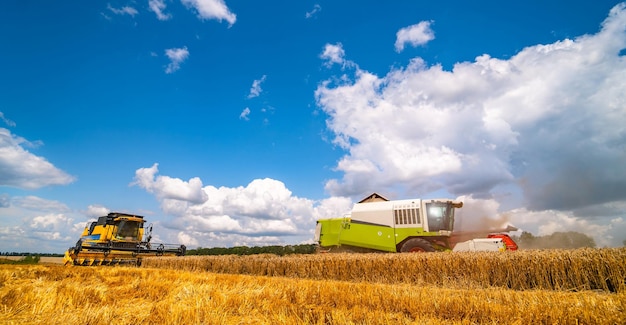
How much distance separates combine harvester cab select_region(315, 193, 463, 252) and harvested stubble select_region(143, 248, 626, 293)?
4.99m

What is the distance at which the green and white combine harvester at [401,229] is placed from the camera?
48.6 feet

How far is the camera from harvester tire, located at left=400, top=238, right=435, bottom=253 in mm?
14564

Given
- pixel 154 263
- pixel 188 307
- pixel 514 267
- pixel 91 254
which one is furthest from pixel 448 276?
pixel 91 254

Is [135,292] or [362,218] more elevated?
[362,218]

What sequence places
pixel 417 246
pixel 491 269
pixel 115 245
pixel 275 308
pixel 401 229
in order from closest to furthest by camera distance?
pixel 275 308 → pixel 491 269 → pixel 417 246 → pixel 401 229 → pixel 115 245

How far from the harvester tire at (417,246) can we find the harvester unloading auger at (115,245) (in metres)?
14.6

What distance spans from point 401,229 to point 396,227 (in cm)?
30

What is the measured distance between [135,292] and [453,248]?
13.8 m

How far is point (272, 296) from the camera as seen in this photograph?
512 cm

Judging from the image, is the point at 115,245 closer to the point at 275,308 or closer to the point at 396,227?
the point at 396,227

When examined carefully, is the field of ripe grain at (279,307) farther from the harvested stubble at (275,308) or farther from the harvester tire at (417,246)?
the harvester tire at (417,246)

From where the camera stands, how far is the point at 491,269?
8.79m

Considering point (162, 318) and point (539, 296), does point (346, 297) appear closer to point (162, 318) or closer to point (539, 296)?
point (162, 318)

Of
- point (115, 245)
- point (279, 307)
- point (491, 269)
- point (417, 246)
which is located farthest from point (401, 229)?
point (115, 245)
